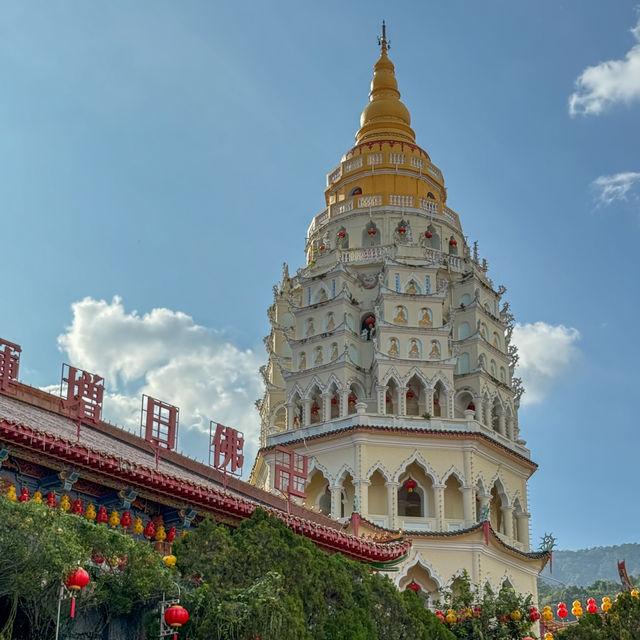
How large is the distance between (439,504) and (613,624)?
15.1 meters

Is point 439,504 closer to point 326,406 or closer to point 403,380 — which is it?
point 403,380

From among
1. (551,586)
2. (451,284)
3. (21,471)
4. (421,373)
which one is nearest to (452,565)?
(421,373)

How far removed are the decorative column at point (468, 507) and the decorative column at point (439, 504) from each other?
0.80 meters

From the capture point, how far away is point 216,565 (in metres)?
19.8

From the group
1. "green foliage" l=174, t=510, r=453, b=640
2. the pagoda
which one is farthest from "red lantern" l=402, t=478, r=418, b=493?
"green foliage" l=174, t=510, r=453, b=640

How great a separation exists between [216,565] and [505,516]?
979 inches

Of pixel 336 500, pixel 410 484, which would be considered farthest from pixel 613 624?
pixel 410 484

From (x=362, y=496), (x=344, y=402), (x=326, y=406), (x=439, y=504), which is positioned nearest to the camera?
(x=362, y=496)

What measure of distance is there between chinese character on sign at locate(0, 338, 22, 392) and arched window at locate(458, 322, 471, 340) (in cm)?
2429

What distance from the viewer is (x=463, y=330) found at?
46.0 meters

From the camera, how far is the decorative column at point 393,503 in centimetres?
3995

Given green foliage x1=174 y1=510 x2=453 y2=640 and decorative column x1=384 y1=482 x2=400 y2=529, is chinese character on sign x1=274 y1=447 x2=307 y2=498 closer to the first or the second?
decorative column x1=384 y1=482 x2=400 y2=529

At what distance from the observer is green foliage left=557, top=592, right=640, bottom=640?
25.6 metres

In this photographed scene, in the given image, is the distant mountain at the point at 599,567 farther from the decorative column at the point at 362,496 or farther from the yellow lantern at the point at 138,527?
the yellow lantern at the point at 138,527
